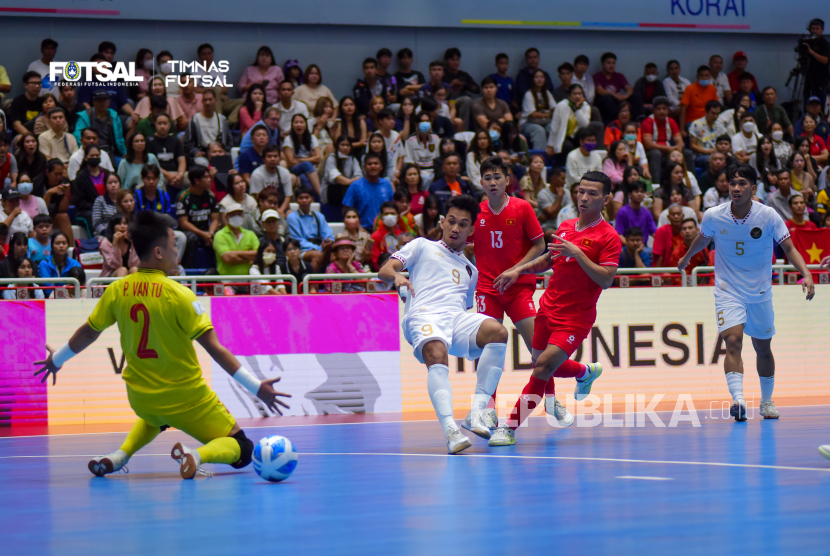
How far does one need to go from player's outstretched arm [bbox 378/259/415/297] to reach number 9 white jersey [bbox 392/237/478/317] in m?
0.11

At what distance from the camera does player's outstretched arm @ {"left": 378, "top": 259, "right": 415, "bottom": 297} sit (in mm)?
7491

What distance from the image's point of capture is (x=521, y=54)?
22.1 meters

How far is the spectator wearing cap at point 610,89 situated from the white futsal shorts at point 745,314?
1077 centimetres

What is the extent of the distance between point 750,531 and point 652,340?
9.27 metres

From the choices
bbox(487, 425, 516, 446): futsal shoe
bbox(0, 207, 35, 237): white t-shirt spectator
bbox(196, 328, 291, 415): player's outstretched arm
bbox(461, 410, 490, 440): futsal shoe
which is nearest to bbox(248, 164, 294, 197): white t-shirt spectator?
bbox(0, 207, 35, 237): white t-shirt spectator

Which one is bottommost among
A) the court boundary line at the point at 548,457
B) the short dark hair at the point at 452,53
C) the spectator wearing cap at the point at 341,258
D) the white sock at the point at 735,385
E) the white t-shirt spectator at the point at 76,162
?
the court boundary line at the point at 548,457

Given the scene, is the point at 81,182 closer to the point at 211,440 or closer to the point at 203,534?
the point at 211,440

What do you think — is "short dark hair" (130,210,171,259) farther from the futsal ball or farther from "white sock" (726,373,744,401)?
"white sock" (726,373,744,401)

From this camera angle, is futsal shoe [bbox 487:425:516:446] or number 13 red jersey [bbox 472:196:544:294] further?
number 13 red jersey [bbox 472:196:544:294]

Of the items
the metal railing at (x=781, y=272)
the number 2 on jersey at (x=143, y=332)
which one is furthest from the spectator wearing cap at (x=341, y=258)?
the number 2 on jersey at (x=143, y=332)

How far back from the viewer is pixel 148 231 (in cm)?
638

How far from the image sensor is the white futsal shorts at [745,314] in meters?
9.92

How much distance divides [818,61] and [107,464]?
63.8 feet

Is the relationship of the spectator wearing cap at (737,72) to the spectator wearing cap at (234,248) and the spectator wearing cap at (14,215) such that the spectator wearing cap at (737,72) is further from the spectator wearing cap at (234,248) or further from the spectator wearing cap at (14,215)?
the spectator wearing cap at (14,215)
